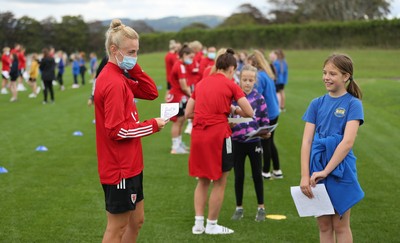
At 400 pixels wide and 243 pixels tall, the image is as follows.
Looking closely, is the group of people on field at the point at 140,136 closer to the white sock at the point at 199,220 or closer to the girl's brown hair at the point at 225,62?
the girl's brown hair at the point at 225,62

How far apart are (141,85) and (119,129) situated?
0.84 meters

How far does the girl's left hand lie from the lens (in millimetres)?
5031

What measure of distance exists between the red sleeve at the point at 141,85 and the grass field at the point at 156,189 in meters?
2.35

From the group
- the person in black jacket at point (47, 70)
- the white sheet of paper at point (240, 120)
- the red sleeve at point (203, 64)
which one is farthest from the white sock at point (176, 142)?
the person in black jacket at point (47, 70)

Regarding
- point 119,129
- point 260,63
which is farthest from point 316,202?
point 260,63

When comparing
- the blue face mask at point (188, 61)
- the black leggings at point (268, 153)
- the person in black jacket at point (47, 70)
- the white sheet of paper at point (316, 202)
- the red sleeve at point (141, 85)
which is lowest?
the person in black jacket at point (47, 70)

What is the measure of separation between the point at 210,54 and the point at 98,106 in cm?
1226

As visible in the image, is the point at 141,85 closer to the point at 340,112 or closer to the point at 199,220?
the point at 340,112

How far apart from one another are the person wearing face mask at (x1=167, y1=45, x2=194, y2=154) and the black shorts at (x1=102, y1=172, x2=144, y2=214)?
815cm

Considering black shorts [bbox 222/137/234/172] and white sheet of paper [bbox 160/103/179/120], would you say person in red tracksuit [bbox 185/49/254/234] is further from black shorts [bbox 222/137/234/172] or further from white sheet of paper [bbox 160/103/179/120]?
white sheet of paper [bbox 160/103/179/120]

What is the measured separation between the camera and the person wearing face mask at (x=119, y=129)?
473 cm

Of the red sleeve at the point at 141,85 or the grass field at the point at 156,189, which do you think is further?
the grass field at the point at 156,189

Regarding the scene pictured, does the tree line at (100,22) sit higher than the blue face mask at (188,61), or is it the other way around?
the blue face mask at (188,61)

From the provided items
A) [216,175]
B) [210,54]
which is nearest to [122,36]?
[216,175]
